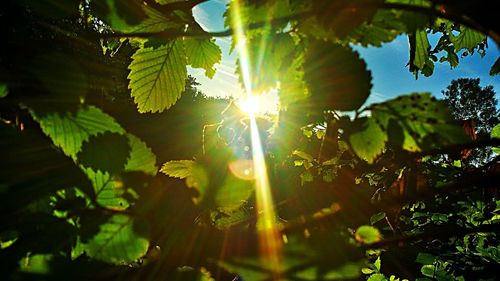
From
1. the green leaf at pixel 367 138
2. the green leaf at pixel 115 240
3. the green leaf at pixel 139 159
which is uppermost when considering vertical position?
the green leaf at pixel 367 138

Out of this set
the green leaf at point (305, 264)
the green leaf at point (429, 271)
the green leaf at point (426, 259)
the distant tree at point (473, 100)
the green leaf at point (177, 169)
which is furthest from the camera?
the distant tree at point (473, 100)

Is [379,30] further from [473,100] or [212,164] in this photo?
[473,100]

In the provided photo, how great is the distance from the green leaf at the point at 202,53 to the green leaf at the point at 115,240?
0.69m

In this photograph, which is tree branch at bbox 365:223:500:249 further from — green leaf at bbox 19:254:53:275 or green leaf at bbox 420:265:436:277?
green leaf at bbox 420:265:436:277

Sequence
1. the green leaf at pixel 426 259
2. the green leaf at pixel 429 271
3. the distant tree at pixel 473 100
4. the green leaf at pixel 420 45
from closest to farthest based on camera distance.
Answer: the green leaf at pixel 420 45 < the green leaf at pixel 429 271 < the green leaf at pixel 426 259 < the distant tree at pixel 473 100

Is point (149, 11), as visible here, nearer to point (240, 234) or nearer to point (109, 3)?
point (109, 3)

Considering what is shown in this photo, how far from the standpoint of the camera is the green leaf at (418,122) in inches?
22.7

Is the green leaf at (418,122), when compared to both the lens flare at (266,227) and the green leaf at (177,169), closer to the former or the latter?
the lens flare at (266,227)

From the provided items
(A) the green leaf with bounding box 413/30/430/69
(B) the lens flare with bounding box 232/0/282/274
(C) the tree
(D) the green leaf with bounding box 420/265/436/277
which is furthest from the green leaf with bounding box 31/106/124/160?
(D) the green leaf with bounding box 420/265/436/277

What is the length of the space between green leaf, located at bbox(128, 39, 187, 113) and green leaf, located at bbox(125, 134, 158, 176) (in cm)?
49

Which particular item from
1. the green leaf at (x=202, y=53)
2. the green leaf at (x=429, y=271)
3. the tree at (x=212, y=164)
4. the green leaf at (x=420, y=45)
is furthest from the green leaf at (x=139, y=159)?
the green leaf at (x=429, y=271)

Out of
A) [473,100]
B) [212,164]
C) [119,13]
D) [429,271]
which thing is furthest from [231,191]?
[473,100]

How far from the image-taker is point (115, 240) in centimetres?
55

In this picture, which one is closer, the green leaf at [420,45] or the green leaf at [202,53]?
the green leaf at [202,53]
